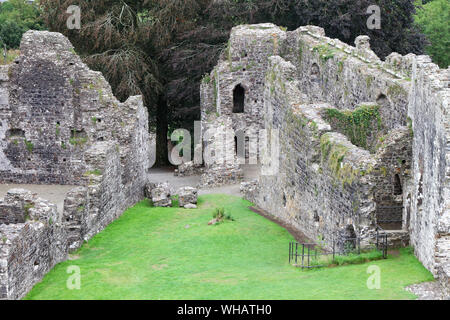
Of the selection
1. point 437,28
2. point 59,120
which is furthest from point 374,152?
point 437,28

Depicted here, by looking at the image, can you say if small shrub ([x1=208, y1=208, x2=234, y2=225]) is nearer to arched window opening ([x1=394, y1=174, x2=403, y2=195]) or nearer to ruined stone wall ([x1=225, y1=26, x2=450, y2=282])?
ruined stone wall ([x1=225, y1=26, x2=450, y2=282])

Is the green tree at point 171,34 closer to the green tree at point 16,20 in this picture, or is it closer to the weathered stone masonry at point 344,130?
the weathered stone masonry at point 344,130

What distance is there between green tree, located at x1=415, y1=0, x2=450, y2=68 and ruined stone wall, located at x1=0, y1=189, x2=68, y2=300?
41.8 metres

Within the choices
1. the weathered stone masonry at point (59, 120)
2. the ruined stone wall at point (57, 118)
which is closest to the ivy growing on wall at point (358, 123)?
the weathered stone masonry at point (59, 120)

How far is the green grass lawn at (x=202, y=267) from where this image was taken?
2181cm

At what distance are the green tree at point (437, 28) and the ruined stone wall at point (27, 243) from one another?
41826mm

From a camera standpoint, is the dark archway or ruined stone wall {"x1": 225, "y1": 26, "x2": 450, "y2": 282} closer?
ruined stone wall {"x1": 225, "y1": 26, "x2": 450, "y2": 282}

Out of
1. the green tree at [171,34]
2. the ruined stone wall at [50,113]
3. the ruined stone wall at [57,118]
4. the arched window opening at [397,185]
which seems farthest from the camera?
the green tree at [171,34]

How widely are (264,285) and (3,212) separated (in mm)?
9087

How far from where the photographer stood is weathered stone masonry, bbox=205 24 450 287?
75.4ft

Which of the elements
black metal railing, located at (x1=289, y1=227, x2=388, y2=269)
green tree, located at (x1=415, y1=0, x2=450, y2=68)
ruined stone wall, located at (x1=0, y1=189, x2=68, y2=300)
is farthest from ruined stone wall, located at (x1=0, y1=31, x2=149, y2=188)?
green tree, located at (x1=415, y1=0, x2=450, y2=68)

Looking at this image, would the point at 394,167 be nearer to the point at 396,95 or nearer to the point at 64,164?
the point at 396,95

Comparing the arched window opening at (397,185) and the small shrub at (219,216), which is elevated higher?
the arched window opening at (397,185)

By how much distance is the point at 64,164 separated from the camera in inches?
1594
